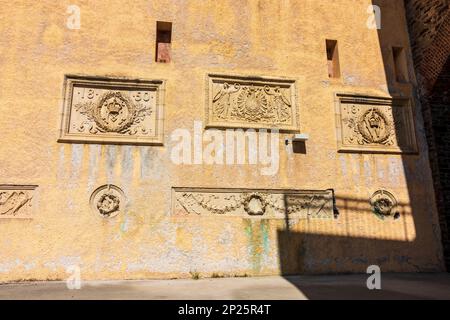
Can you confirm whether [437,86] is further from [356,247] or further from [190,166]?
[190,166]

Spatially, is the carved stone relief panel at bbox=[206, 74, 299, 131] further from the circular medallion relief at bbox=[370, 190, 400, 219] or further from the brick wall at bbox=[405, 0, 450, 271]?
the brick wall at bbox=[405, 0, 450, 271]

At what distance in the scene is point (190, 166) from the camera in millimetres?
7324

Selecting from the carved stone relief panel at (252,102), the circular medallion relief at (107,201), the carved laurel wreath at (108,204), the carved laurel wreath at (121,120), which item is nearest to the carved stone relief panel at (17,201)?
the circular medallion relief at (107,201)

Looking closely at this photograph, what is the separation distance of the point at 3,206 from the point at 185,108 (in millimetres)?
4030

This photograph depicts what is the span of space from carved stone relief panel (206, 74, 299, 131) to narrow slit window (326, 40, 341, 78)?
4.11 ft

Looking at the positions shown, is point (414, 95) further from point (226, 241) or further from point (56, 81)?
point (56, 81)

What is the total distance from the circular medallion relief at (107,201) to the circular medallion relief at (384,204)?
17.9 feet

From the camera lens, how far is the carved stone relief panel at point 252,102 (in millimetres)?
7754

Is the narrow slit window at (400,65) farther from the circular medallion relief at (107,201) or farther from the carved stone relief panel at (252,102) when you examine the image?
the circular medallion relief at (107,201)

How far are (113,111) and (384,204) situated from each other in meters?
6.29

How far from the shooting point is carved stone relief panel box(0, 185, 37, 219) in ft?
21.9
